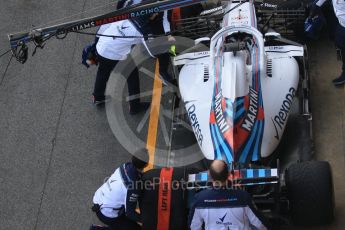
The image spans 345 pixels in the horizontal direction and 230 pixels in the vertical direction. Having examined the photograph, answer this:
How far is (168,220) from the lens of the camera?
6.02 metres

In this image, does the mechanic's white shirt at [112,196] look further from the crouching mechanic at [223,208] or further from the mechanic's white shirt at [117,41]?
the mechanic's white shirt at [117,41]

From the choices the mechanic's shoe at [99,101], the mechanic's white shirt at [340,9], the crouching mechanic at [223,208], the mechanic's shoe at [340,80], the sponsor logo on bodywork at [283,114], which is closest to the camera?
the crouching mechanic at [223,208]

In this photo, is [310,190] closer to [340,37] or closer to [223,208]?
[223,208]

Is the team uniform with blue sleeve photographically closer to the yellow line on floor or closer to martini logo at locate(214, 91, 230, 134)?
martini logo at locate(214, 91, 230, 134)

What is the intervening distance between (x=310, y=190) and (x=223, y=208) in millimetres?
1161

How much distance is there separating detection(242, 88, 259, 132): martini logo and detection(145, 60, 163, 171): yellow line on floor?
5.47ft

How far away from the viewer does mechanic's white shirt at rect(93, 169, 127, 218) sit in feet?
19.3

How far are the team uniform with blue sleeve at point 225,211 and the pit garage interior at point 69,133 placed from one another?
1597 mm

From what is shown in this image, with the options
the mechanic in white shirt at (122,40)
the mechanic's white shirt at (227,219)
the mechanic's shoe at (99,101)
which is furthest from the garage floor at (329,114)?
the mechanic's shoe at (99,101)

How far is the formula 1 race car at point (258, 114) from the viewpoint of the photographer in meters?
6.15

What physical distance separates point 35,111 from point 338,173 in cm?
427

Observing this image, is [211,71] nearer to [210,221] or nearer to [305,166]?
[305,166]

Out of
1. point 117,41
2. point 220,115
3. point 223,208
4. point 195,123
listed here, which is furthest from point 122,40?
point 223,208

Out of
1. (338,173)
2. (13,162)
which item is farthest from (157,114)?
(338,173)
